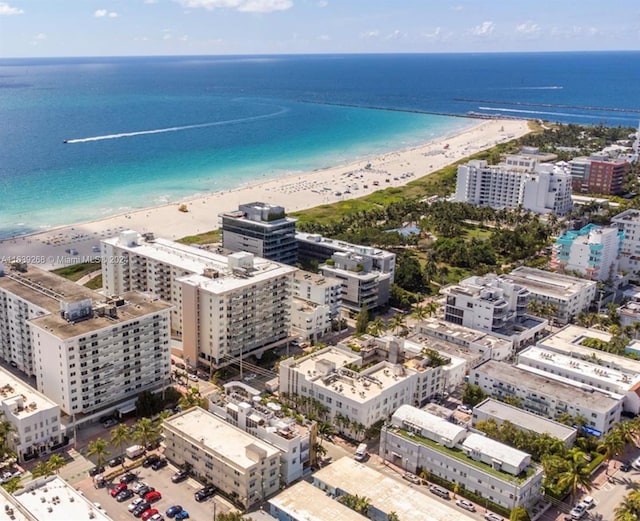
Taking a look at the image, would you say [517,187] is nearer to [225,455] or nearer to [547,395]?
[547,395]

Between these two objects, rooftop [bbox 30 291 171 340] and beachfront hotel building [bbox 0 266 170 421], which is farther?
rooftop [bbox 30 291 171 340]

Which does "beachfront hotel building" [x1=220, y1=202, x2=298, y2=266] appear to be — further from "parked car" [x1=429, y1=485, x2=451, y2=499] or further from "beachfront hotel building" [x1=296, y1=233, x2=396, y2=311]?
"parked car" [x1=429, y1=485, x2=451, y2=499]

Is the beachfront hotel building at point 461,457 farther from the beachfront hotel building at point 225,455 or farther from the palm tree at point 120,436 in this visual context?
the palm tree at point 120,436

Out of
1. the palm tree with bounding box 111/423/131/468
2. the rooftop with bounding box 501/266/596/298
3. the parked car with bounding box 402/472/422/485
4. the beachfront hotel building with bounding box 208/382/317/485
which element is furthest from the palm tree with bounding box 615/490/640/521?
the rooftop with bounding box 501/266/596/298

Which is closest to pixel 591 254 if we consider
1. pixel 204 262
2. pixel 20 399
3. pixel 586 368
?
pixel 586 368

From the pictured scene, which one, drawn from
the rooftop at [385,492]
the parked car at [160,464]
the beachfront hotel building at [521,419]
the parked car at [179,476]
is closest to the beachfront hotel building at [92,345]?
the parked car at [160,464]

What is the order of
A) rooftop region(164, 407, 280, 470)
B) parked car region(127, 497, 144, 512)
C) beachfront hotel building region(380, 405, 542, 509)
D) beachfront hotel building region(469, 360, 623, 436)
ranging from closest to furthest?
parked car region(127, 497, 144, 512), beachfront hotel building region(380, 405, 542, 509), rooftop region(164, 407, 280, 470), beachfront hotel building region(469, 360, 623, 436)

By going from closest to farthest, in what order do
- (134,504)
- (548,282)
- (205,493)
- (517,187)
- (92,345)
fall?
(134,504), (205,493), (92,345), (548,282), (517,187)
